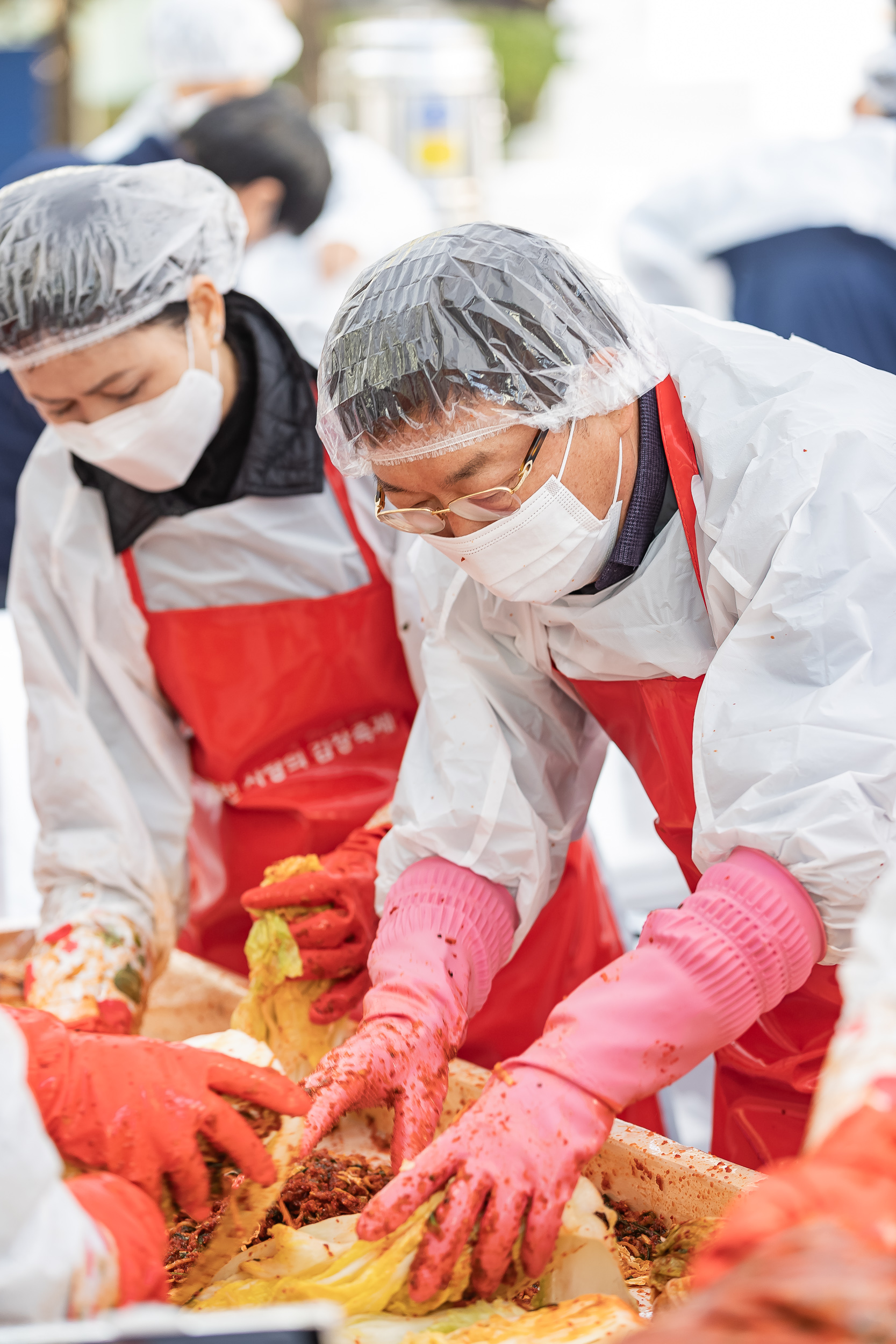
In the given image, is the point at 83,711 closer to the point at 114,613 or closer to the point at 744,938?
the point at 114,613

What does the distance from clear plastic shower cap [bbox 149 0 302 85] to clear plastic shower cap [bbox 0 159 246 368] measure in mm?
3397

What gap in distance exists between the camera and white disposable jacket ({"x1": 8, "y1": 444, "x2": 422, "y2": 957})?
7.50 ft

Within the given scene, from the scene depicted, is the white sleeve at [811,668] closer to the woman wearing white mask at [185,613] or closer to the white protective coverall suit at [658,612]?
the white protective coverall suit at [658,612]

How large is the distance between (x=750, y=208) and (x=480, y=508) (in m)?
2.65

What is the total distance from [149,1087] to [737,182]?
340 centimetres

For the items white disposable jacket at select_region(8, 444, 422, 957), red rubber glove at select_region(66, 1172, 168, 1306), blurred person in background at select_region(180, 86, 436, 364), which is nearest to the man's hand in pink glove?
red rubber glove at select_region(66, 1172, 168, 1306)

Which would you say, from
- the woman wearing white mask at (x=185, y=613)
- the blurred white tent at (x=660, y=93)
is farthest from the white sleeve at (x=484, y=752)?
the blurred white tent at (x=660, y=93)

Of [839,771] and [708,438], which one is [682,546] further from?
[839,771]

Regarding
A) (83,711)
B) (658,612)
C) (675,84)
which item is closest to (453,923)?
(658,612)

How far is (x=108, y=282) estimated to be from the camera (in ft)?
6.79

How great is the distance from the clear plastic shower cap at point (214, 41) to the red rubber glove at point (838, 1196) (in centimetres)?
535

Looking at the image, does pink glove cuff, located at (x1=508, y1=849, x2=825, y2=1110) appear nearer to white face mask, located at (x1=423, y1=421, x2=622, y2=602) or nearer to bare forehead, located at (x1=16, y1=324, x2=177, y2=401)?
white face mask, located at (x1=423, y1=421, x2=622, y2=602)

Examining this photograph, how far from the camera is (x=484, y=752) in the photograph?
1.93 m

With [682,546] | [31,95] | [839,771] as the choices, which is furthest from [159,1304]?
[31,95]
